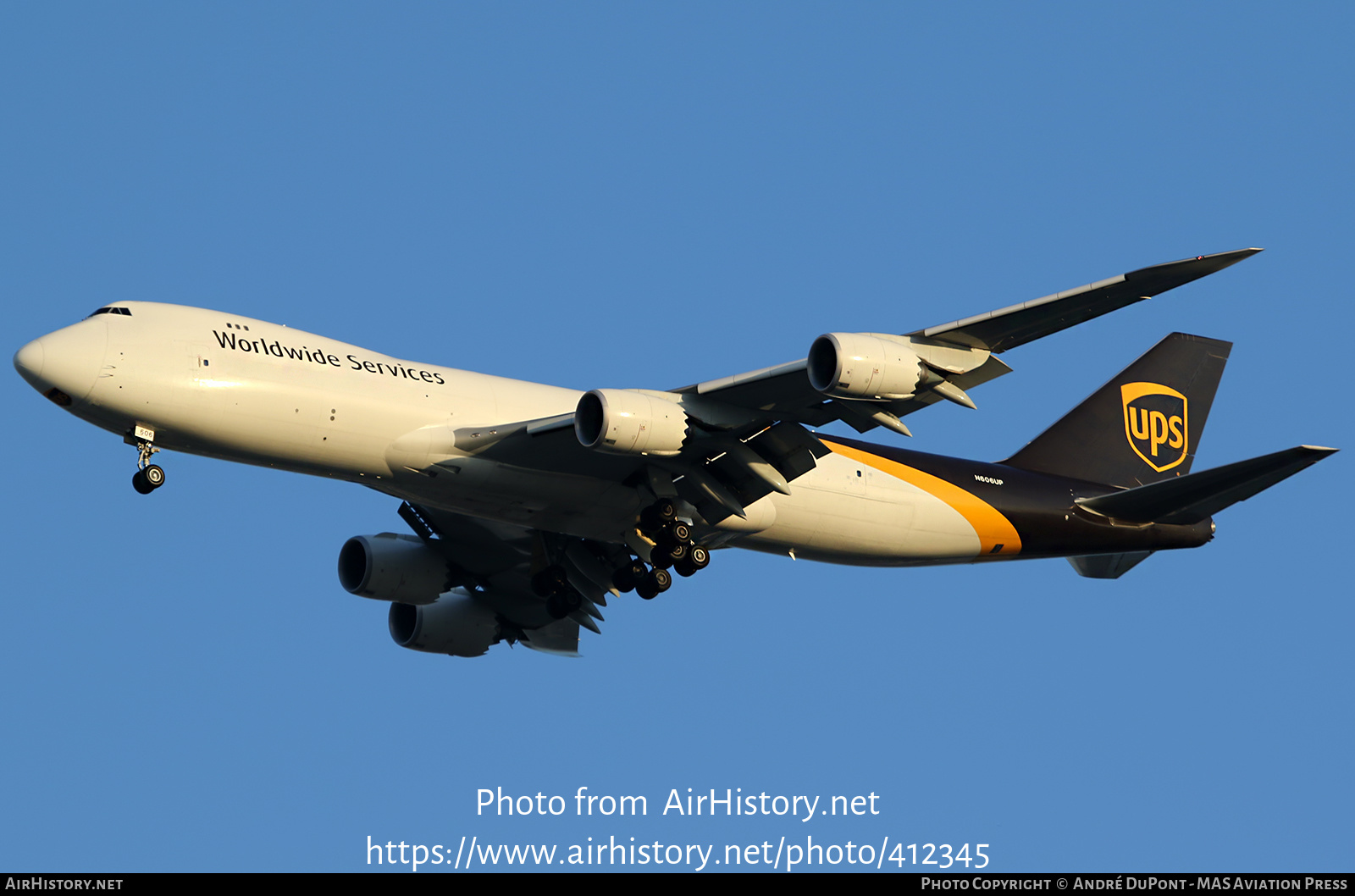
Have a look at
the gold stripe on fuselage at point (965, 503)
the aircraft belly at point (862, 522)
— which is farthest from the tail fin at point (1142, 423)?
the aircraft belly at point (862, 522)

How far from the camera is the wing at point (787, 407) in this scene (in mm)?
26531

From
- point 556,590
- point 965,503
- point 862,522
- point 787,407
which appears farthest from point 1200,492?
point 556,590

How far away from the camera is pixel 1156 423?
38.3 metres

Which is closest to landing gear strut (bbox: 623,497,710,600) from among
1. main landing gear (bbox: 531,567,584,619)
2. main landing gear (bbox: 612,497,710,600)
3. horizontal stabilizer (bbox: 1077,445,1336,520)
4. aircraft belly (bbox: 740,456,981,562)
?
main landing gear (bbox: 612,497,710,600)

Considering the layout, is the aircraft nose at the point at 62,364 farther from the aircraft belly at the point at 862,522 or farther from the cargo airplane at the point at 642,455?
the aircraft belly at the point at 862,522

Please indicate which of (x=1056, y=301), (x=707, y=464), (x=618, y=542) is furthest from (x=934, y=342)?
(x=618, y=542)

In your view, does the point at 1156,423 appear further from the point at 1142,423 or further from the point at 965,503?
the point at 965,503

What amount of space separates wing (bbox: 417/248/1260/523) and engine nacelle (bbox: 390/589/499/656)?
327 inches

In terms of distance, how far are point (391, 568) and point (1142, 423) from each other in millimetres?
18376

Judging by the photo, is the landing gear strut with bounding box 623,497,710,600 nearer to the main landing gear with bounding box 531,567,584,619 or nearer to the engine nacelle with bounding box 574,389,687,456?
the engine nacelle with bounding box 574,389,687,456

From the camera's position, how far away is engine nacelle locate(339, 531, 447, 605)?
117 feet

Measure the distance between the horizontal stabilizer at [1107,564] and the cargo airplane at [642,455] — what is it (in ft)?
0.16

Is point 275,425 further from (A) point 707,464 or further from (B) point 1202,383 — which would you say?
(B) point 1202,383

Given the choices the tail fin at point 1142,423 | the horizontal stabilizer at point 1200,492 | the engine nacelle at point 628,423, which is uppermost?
the tail fin at point 1142,423
